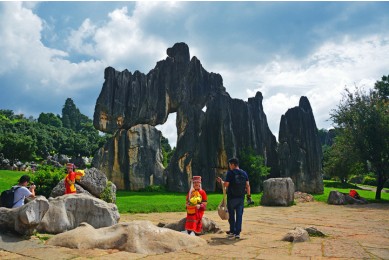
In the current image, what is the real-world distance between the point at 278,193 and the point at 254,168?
13.9 metres

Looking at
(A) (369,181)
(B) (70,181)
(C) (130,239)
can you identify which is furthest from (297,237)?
(A) (369,181)

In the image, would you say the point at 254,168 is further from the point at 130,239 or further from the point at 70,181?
the point at 130,239

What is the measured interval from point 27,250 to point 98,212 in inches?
103

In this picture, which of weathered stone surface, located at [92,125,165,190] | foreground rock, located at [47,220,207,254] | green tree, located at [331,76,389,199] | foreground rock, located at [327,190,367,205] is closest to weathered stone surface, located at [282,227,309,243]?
foreground rock, located at [47,220,207,254]

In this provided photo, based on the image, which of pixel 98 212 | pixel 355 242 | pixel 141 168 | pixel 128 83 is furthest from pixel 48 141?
pixel 355 242

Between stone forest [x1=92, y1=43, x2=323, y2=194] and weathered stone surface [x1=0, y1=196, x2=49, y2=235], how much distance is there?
88.4ft

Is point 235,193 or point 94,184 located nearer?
point 235,193

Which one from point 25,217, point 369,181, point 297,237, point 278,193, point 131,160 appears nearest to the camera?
point 25,217

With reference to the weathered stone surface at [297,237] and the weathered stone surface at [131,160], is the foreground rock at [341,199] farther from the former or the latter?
the weathered stone surface at [131,160]

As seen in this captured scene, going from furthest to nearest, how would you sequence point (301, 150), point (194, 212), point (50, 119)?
point (50, 119) → point (301, 150) → point (194, 212)

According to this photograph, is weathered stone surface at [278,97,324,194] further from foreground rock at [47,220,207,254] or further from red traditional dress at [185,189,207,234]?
foreground rock at [47,220,207,254]

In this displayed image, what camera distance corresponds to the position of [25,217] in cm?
656

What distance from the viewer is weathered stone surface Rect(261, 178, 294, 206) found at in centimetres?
1992

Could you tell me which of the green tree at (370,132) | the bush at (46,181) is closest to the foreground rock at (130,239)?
the bush at (46,181)
